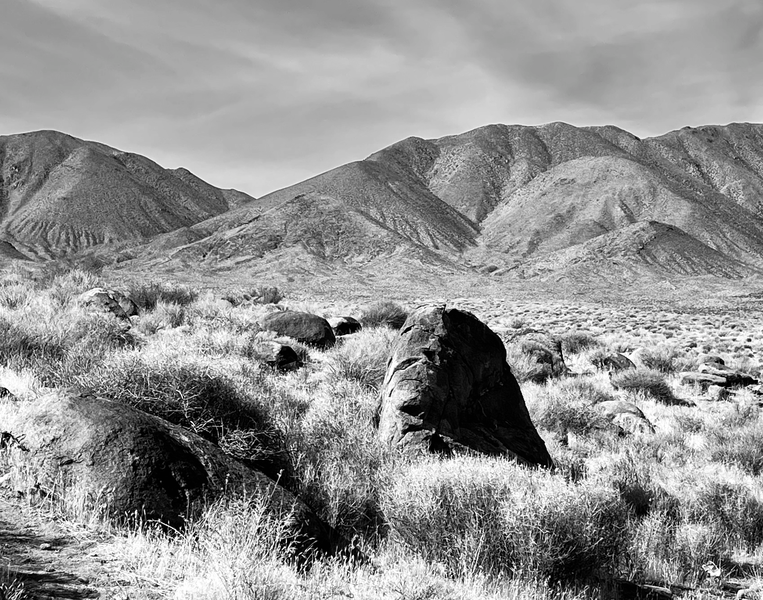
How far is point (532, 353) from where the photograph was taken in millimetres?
15250

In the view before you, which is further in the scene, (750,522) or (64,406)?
(750,522)

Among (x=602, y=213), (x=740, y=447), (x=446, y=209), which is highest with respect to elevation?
(x=446, y=209)

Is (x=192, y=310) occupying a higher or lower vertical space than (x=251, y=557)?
higher

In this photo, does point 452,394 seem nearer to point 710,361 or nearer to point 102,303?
point 102,303

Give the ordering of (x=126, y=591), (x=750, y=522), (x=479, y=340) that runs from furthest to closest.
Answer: (x=479, y=340), (x=750, y=522), (x=126, y=591)

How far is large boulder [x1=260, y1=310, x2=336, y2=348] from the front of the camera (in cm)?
1461

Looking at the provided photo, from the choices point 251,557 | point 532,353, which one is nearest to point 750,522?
point 251,557

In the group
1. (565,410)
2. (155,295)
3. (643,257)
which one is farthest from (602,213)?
(565,410)

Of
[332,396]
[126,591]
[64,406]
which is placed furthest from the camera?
[332,396]

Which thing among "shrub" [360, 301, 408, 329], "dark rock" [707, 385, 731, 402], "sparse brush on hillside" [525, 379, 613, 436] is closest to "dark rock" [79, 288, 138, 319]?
"shrub" [360, 301, 408, 329]

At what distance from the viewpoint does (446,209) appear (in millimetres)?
129125

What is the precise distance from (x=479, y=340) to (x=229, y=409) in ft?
11.5

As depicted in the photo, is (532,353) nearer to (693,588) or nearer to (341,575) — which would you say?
(693,588)

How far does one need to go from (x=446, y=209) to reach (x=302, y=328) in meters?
117
